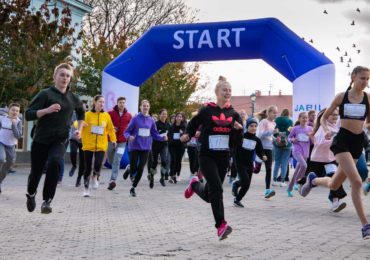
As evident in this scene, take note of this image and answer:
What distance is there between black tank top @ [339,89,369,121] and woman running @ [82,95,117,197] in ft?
18.4

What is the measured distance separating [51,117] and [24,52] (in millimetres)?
15726

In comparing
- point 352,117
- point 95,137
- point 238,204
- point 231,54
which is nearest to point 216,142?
point 352,117

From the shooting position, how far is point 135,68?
17.9m

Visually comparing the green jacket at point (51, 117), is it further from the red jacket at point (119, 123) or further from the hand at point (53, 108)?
the red jacket at point (119, 123)

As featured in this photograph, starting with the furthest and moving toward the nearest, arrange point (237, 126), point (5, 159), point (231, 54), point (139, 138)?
point (231, 54) → point (139, 138) → point (5, 159) → point (237, 126)

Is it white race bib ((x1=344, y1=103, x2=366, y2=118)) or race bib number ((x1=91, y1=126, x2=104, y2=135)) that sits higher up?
white race bib ((x1=344, y1=103, x2=366, y2=118))

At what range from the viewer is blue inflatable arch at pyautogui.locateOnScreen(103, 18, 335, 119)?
612 inches

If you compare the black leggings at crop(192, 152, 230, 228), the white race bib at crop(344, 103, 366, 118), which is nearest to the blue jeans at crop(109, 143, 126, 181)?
the black leggings at crop(192, 152, 230, 228)

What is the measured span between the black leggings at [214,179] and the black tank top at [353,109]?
1377mm

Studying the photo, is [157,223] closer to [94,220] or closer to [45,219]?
[94,220]

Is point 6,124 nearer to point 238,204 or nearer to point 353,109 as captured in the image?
point 238,204

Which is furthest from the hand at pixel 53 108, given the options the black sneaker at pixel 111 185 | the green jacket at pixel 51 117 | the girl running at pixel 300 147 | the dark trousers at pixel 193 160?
the dark trousers at pixel 193 160

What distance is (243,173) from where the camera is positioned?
33.7 ft

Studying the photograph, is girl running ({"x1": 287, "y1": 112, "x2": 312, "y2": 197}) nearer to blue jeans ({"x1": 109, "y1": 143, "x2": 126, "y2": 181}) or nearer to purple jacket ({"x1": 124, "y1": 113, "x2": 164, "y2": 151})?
purple jacket ({"x1": 124, "y1": 113, "x2": 164, "y2": 151})
